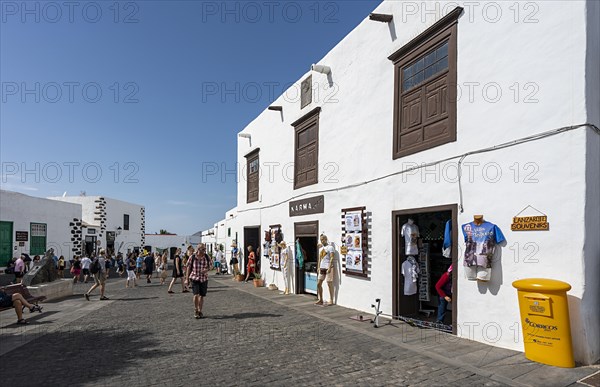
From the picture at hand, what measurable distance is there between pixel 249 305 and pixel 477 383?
24.5 feet

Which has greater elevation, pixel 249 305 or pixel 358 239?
pixel 358 239

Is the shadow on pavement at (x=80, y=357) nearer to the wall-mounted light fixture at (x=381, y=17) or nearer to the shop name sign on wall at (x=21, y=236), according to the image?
the wall-mounted light fixture at (x=381, y=17)

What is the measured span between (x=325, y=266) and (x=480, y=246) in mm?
5050

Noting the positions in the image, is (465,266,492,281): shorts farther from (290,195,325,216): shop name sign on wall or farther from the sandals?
the sandals

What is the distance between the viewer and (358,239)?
9922 mm

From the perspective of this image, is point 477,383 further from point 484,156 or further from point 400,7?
point 400,7

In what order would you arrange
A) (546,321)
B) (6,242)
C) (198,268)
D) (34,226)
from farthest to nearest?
(34,226), (6,242), (198,268), (546,321)

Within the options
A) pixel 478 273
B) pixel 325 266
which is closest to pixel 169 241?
pixel 325 266

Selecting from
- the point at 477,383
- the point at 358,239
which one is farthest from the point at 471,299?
the point at 358,239

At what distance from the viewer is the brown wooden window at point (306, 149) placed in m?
12.8

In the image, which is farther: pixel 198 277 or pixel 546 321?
pixel 198 277

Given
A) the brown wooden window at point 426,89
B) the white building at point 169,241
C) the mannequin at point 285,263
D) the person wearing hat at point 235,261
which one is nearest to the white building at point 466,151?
the brown wooden window at point 426,89

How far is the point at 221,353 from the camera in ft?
21.0

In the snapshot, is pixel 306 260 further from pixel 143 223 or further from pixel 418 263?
pixel 143 223
